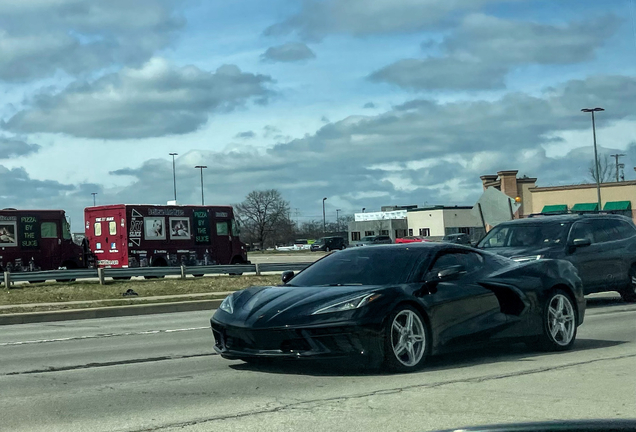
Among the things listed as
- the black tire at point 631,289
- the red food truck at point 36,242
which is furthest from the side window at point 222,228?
the black tire at point 631,289

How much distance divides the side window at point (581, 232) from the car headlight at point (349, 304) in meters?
8.24

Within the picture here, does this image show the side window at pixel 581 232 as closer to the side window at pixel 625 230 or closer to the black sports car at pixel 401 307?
the side window at pixel 625 230

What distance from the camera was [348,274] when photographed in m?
9.06

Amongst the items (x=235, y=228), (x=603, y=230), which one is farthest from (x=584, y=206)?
(x=603, y=230)

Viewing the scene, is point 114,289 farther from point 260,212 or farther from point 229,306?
point 260,212

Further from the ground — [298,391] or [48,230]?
[48,230]

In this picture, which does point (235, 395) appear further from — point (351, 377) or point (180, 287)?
point (180, 287)

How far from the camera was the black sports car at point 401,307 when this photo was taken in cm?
796

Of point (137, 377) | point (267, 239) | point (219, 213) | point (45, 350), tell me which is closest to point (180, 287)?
point (219, 213)

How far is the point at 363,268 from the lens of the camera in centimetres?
907

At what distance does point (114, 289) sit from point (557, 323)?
701 inches

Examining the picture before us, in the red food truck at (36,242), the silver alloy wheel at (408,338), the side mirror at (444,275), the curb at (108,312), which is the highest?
the red food truck at (36,242)

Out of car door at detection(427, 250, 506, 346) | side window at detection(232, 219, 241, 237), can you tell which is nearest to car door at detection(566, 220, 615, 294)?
car door at detection(427, 250, 506, 346)

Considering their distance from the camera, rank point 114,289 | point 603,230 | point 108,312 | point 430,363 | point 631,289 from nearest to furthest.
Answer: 1. point 430,363
2. point 603,230
3. point 631,289
4. point 108,312
5. point 114,289
